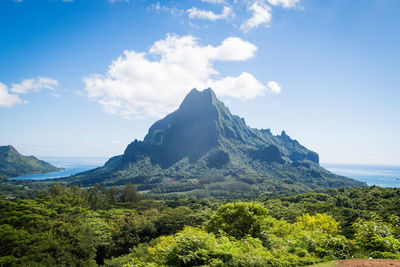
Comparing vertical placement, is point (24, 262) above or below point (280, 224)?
below

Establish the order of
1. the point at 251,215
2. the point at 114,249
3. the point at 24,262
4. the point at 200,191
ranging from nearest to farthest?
the point at 24,262 < the point at 251,215 < the point at 114,249 < the point at 200,191

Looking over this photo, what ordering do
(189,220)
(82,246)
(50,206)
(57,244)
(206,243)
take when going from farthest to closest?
(189,220) < (50,206) < (82,246) < (57,244) < (206,243)

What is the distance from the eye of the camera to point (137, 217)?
143 feet

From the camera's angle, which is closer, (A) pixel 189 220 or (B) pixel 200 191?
(A) pixel 189 220

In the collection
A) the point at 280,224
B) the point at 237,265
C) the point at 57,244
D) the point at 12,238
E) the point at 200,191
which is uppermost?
the point at 237,265

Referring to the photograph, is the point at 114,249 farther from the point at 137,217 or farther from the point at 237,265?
the point at 237,265

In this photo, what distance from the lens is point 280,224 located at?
20531mm

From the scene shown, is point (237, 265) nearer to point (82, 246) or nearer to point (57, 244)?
point (57, 244)

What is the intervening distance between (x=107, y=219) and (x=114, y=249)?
21.8 feet

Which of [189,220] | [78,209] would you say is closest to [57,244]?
[78,209]

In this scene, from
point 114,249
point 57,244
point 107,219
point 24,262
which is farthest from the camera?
point 107,219

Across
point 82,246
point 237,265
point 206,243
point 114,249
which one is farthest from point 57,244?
point 237,265

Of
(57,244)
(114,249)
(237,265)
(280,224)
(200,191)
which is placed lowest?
(200,191)

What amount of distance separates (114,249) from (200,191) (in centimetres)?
14127
